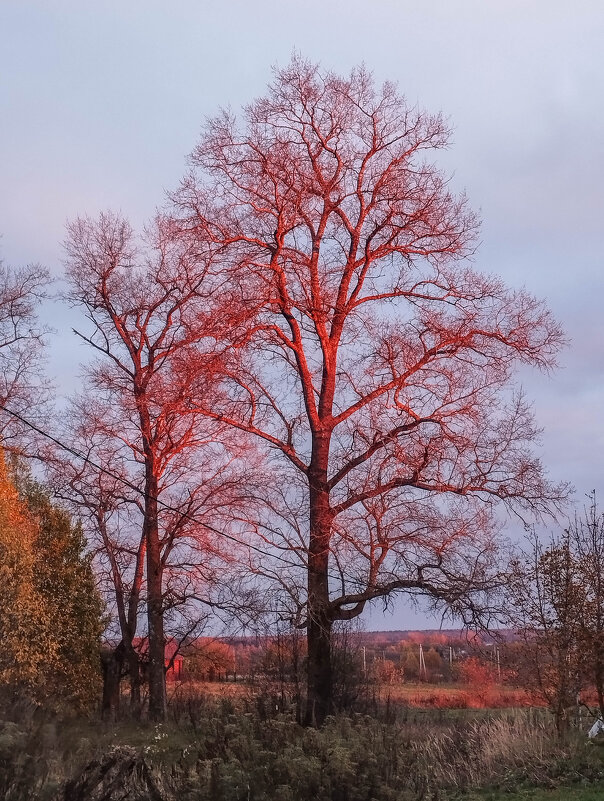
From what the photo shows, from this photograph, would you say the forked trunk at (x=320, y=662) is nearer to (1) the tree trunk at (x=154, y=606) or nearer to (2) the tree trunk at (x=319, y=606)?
(2) the tree trunk at (x=319, y=606)

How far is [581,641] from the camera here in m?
16.9

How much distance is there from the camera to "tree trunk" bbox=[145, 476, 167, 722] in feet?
90.9

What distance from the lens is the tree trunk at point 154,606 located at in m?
27.7

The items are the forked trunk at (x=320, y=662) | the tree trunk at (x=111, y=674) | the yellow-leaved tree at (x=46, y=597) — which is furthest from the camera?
the tree trunk at (x=111, y=674)

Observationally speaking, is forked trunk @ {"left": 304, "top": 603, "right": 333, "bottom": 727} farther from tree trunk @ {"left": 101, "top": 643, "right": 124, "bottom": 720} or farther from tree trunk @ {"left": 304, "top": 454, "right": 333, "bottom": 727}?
tree trunk @ {"left": 101, "top": 643, "right": 124, "bottom": 720}

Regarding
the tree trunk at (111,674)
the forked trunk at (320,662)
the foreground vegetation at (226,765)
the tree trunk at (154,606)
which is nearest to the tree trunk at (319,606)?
the forked trunk at (320,662)

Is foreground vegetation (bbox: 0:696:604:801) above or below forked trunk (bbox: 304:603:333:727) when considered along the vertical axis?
below

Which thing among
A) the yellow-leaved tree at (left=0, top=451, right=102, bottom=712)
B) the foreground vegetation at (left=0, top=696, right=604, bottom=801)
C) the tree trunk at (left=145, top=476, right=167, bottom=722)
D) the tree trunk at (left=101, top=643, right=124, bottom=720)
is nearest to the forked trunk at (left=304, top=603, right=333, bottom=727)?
the foreground vegetation at (left=0, top=696, right=604, bottom=801)

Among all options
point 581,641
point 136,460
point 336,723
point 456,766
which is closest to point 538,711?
point 581,641

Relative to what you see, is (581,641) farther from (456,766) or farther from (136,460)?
(136,460)

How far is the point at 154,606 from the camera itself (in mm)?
27938

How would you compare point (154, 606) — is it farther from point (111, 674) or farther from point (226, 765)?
point (226, 765)

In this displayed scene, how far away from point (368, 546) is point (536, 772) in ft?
16.0

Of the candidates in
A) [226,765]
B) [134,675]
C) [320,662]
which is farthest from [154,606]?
→ [226,765]
